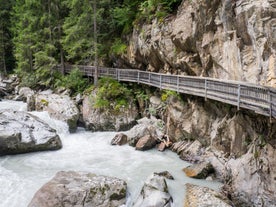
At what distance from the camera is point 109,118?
19.9 meters

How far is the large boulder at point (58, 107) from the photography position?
64.8 feet

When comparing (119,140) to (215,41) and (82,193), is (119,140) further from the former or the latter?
(215,41)

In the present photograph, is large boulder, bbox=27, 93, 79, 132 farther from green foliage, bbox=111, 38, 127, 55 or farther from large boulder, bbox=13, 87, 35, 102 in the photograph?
large boulder, bbox=13, 87, 35, 102

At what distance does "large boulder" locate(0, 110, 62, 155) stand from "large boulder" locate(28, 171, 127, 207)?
523 centimetres

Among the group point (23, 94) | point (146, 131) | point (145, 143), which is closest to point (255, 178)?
point (145, 143)

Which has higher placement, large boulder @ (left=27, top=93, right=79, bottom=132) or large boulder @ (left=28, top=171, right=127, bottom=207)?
large boulder @ (left=27, top=93, right=79, bottom=132)

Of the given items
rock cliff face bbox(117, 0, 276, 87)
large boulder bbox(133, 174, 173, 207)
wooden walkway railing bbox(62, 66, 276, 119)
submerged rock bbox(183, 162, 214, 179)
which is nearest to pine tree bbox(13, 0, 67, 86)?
wooden walkway railing bbox(62, 66, 276, 119)

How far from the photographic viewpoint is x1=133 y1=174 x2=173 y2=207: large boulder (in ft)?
32.1

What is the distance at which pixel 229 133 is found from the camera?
1276 cm

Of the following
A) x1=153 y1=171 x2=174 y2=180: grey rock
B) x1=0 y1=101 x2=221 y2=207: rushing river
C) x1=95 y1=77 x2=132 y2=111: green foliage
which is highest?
x1=95 y1=77 x2=132 y2=111: green foliage

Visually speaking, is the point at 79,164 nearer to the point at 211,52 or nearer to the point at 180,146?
the point at 180,146

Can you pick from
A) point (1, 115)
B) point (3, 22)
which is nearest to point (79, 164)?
point (1, 115)

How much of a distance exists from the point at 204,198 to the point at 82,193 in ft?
14.0

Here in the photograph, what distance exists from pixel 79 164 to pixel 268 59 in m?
9.60
